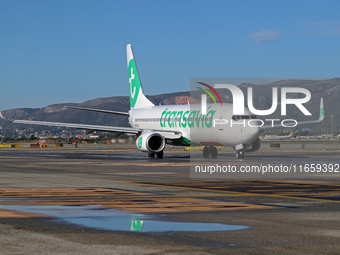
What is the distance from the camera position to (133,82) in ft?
201

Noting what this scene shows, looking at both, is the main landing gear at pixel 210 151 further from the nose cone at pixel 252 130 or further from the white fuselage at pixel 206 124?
the nose cone at pixel 252 130

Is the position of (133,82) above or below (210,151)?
above

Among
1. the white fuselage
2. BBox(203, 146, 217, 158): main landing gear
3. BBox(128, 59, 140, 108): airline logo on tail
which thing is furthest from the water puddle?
BBox(128, 59, 140, 108): airline logo on tail

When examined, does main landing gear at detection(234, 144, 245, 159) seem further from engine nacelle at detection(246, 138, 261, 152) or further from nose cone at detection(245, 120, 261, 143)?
nose cone at detection(245, 120, 261, 143)

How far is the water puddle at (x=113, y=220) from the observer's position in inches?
466

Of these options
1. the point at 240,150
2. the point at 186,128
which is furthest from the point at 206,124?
the point at 186,128

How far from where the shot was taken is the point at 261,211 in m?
14.6

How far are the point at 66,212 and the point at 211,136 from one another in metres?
31.9

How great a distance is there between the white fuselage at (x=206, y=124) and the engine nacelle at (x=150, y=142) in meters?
2.10

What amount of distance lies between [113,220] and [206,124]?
33.3 metres

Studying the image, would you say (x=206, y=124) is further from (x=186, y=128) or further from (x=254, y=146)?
(x=254, y=146)

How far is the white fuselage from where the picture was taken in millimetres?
43294

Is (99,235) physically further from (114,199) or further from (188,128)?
(188,128)

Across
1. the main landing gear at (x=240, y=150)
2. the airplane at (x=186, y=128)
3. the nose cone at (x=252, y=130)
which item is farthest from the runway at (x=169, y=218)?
the main landing gear at (x=240, y=150)
